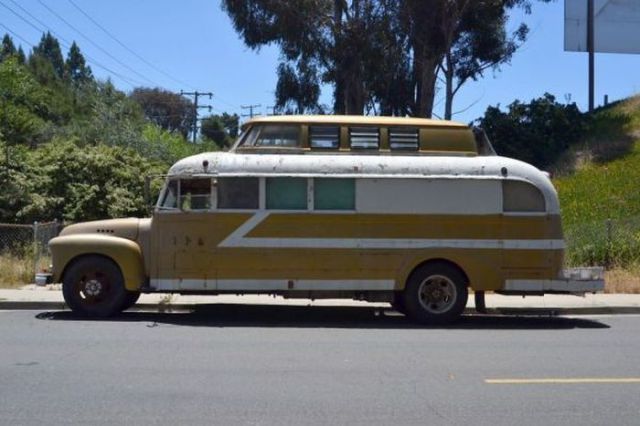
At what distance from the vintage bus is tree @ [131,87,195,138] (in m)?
84.9

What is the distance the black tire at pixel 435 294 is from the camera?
42.7ft

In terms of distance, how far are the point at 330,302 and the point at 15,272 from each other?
6788mm

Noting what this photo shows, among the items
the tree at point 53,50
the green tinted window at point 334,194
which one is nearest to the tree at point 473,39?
the green tinted window at point 334,194

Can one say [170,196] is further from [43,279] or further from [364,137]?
[364,137]

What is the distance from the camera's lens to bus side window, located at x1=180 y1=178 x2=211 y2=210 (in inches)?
505

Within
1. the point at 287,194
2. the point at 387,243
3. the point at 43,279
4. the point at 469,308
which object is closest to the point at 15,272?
the point at 43,279

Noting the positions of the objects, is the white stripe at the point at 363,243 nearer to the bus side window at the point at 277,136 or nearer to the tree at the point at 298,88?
the bus side window at the point at 277,136

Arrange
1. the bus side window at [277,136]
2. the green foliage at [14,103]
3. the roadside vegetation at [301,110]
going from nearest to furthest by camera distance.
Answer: the bus side window at [277,136], the roadside vegetation at [301,110], the green foliage at [14,103]

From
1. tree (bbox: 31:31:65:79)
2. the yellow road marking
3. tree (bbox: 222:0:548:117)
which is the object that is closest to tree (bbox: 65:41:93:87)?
tree (bbox: 31:31:65:79)

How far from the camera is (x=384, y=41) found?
34.4 meters

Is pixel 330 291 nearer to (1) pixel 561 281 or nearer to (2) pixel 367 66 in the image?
(1) pixel 561 281

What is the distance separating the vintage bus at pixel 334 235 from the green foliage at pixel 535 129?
22351 millimetres

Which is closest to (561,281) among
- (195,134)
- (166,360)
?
(166,360)

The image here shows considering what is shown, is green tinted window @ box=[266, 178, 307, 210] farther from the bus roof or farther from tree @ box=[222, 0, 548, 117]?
tree @ box=[222, 0, 548, 117]
